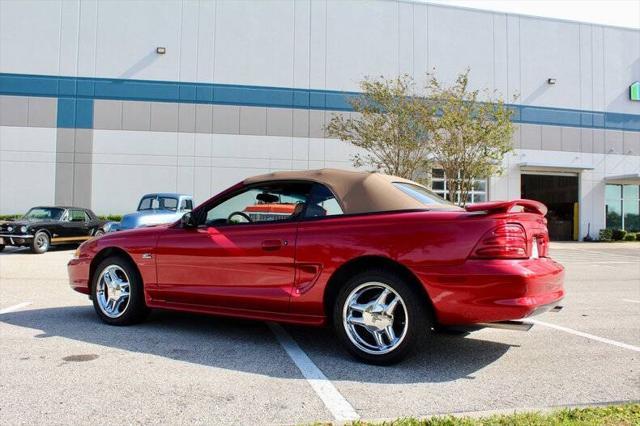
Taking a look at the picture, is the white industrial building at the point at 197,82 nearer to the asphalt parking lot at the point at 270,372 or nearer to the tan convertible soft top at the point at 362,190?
the asphalt parking lot at the point at 270,372

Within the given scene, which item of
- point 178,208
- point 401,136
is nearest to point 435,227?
point 178,208

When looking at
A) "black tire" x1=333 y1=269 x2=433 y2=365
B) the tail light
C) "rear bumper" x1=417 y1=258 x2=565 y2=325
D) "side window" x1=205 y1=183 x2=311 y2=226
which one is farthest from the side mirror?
the tail light

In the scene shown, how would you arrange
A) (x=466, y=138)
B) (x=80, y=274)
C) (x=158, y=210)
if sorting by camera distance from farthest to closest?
(x=466, y=138) → (x=158, y=210) → (x=80, y=274)

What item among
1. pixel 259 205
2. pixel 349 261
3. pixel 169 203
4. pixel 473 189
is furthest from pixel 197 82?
pixel 349 261

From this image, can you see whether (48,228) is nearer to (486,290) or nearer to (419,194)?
(419,194)

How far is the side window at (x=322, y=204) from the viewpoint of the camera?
430 centimetres

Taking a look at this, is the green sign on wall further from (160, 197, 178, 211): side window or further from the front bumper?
the front bumper

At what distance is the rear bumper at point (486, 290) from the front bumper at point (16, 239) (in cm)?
1496

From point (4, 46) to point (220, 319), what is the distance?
25718mm

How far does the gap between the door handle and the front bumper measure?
13676 millimetres

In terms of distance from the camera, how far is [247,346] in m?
4.57

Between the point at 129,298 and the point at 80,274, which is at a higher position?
the point at 80,274

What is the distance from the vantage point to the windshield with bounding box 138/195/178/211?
13.8 meters

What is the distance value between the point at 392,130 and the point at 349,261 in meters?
18.9
